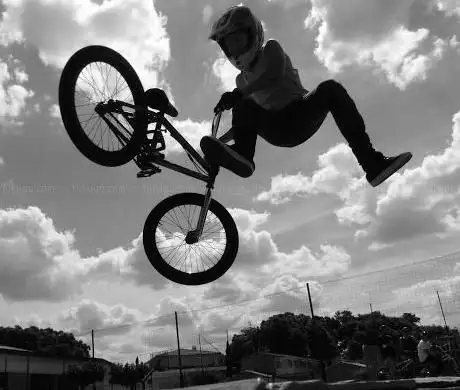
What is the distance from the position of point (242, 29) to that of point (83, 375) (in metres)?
50.4

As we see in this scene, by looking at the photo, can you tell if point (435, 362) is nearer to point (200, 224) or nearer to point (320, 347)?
point (200, 224)

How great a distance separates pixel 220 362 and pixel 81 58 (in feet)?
320

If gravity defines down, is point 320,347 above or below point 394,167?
above

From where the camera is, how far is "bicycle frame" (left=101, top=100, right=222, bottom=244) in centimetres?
581

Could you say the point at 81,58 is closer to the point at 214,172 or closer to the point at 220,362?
the point at 214,172

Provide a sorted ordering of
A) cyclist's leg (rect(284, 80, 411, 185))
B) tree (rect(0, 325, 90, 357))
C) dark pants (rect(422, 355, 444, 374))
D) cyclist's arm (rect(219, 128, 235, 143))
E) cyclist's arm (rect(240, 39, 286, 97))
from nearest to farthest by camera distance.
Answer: cyclist's leg (rect(284, 80, 411, 185)) < cyclist's arm (rect(240, 39, 286, 97)) < cyclist's arm (rect(219, 128, 235, 143)) < dark pants (rect(422, 355, 444, 374)) < tree (rect(0, 325, 90, 357))

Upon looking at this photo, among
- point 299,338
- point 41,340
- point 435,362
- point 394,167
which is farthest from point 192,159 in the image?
point 41,340

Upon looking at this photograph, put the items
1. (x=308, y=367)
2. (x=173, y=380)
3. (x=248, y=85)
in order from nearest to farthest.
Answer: (x=248, y=85) < (x=308, y=367) < (x=173, y=380)

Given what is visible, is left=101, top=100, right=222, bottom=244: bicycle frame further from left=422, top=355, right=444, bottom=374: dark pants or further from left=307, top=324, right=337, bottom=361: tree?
left=307, top=324, right=337, bottom=361: tree

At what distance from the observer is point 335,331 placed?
94.6m

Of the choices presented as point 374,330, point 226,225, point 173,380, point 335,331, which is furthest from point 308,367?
point 226,225

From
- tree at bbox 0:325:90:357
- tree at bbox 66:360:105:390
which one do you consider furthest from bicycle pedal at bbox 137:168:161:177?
tree at bbox 0:325:90:357

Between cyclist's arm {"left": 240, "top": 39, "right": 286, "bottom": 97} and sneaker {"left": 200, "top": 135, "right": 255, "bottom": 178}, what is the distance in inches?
31.4

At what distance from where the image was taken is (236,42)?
563 cm
